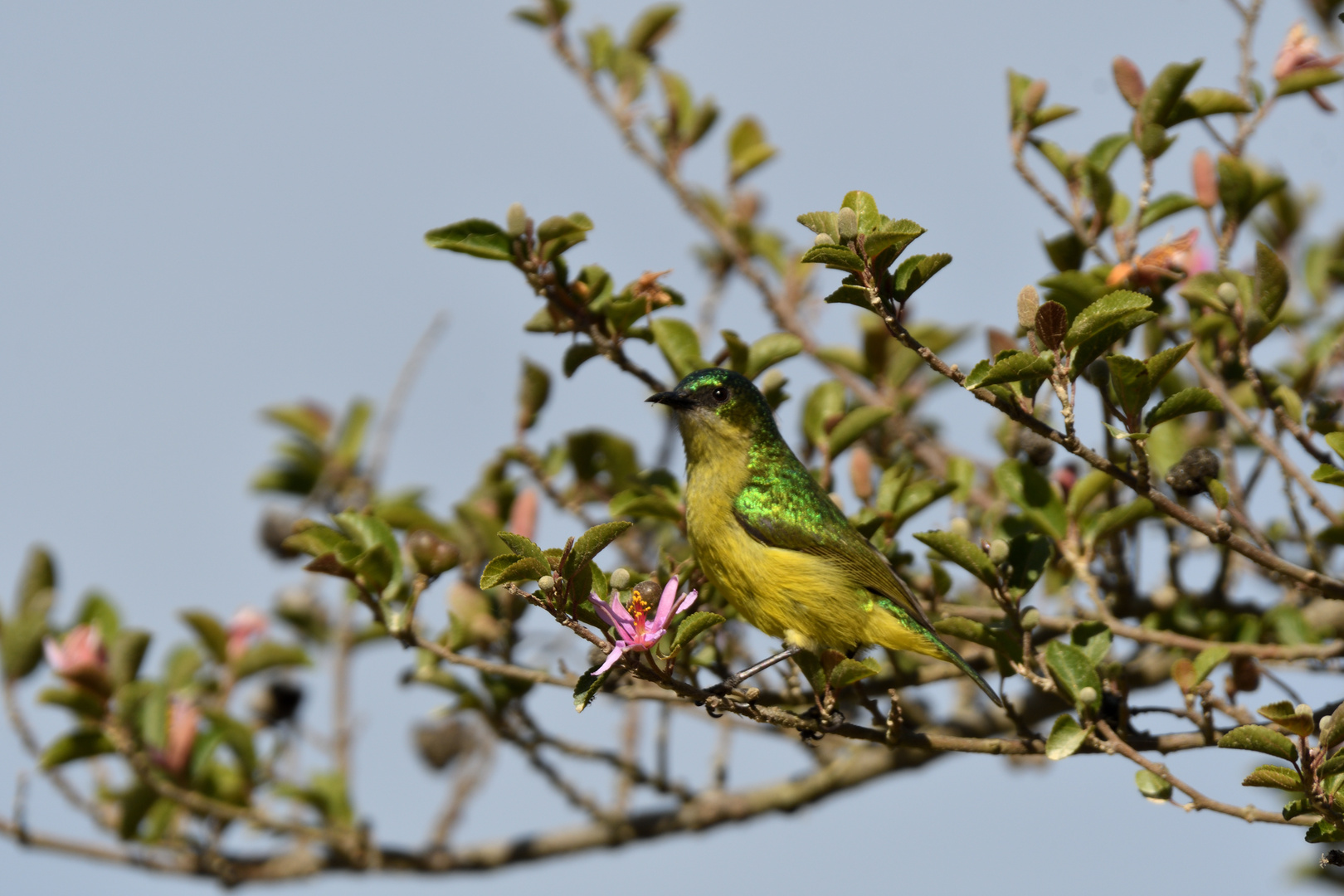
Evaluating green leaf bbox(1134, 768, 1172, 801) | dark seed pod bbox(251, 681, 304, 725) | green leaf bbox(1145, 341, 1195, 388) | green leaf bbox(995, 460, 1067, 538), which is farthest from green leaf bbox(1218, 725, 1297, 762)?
dark seed pod bbox(251, 681, 304, 725)

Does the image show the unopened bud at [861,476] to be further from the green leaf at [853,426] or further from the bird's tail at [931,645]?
the bird's tail at [931,645]

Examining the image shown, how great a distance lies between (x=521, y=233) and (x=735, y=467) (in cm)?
112

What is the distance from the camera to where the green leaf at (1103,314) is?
3.06m

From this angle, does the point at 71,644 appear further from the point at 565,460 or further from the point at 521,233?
the point at 521,233

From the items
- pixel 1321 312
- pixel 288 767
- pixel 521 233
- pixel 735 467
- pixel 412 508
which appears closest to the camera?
pixel 521 233

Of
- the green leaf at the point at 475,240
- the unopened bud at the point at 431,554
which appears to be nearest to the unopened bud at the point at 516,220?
the green leaf at the point at 475,240

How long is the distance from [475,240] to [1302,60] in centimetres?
310

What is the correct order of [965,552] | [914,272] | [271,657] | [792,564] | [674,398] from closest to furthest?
[914,272]
[965,552]
[792,564]
[674,398]
[271,657]

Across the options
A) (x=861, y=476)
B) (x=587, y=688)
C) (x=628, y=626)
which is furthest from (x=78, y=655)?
(x=861, y=476)

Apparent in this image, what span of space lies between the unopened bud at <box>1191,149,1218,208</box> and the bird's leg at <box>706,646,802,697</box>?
2.33m

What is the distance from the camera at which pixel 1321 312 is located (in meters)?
5.76

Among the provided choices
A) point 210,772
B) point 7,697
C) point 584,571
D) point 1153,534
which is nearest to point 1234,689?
point 1153,534

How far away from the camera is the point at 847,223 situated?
3.06 m

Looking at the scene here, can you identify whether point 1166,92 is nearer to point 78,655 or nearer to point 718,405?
point 718,405
